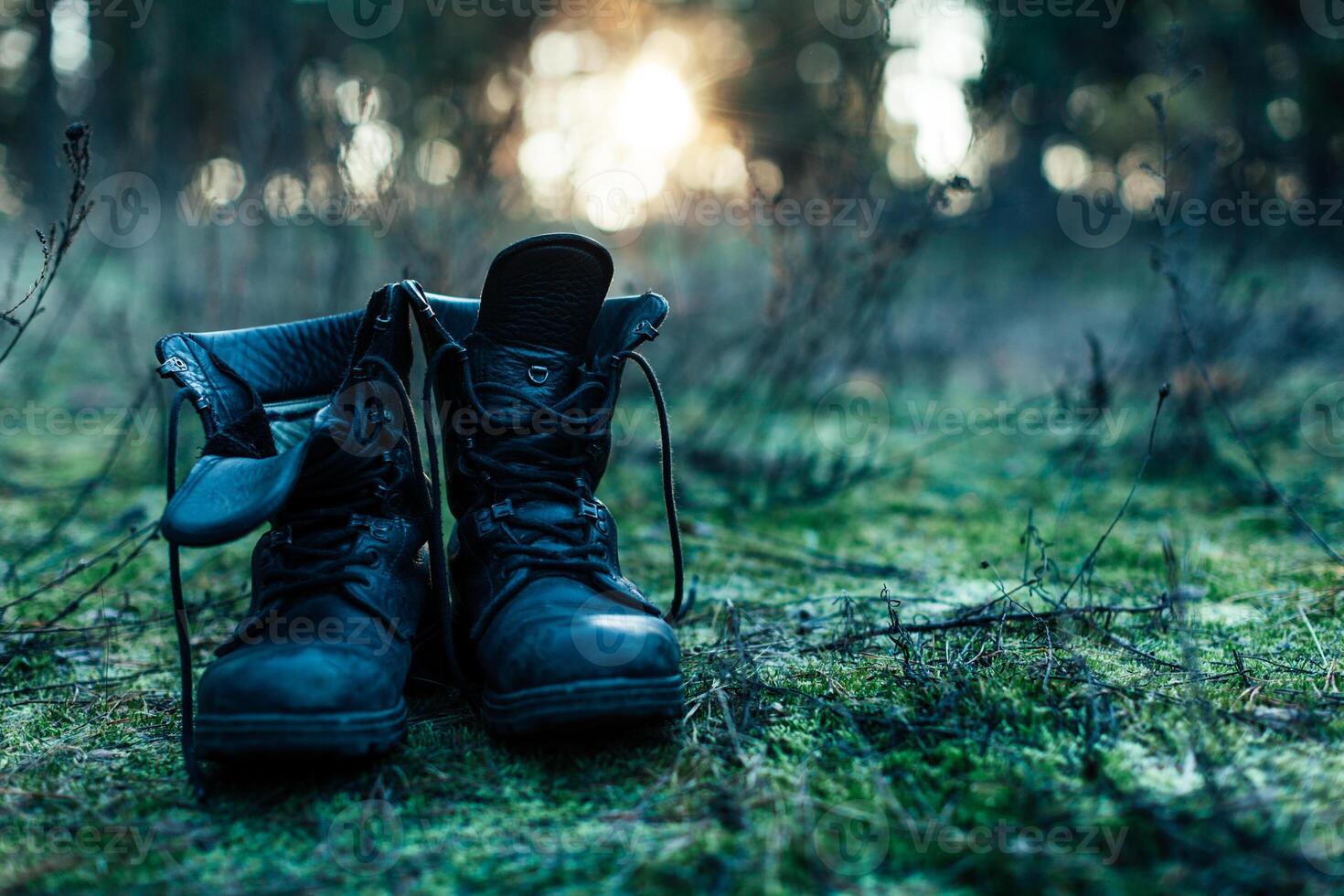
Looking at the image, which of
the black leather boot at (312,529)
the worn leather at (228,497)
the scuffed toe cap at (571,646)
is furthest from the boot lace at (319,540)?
the scuffed toe cap at (571,646)

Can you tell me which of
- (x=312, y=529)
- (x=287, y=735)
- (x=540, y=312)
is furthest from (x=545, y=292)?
(x=287, y=735)

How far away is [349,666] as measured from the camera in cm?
137

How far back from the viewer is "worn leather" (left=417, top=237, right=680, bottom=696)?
5.23 feet

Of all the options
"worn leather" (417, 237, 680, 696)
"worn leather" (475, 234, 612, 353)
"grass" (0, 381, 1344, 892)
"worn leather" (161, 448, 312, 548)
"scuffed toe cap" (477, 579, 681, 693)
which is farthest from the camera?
"worn leather" (475, 234, 612, 353)

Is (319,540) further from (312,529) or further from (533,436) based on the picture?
(533,436)

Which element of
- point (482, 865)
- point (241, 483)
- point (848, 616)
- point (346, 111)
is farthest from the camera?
point (346, 111)

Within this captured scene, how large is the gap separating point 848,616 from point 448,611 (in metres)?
0.89

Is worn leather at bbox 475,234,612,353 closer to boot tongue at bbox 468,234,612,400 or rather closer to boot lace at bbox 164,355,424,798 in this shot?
boot tongue at bbox 468,234,612,400

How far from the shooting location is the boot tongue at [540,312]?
1.71m

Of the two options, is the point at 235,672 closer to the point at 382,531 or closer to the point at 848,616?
the point at 382,531

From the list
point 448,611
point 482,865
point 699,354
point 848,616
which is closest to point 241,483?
point 448,611

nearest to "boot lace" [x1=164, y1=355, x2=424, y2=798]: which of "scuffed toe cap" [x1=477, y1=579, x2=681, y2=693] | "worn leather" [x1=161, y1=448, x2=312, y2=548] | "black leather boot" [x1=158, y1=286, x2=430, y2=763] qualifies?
"black leather boot" [x1=158, y1=286, x2=430, y2=763]

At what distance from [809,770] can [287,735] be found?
2.53ft

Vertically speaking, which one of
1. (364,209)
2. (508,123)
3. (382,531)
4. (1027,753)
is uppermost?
(508,123)
